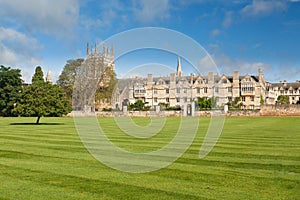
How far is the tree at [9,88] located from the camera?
89688mm

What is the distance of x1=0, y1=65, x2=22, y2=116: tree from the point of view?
8969 centimetres

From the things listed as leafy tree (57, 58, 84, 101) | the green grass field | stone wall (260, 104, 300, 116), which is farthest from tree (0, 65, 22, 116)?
the green grass field

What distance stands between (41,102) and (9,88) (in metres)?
50.2

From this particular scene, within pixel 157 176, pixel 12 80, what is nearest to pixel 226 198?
pixel 157 176

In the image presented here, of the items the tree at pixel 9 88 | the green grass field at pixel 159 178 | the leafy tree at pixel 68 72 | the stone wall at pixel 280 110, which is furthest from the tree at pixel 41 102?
the stone wall at pixel 280 110

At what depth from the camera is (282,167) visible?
1282 cm

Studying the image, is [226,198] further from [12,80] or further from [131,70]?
[12,80]

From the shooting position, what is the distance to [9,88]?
92.1 metres

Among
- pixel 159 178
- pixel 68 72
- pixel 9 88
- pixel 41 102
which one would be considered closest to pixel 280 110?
pixel 68 72

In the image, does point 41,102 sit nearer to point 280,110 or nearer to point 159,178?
point 159,178

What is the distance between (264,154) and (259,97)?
99326 millimetres

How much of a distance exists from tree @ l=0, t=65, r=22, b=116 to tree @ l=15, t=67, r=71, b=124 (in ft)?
134

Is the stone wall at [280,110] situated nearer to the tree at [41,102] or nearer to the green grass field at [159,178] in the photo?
the tree at [41,102]

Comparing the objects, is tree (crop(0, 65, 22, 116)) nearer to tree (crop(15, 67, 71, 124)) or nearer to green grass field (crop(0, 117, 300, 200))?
tree (crop(15, 67, 71, 124))
